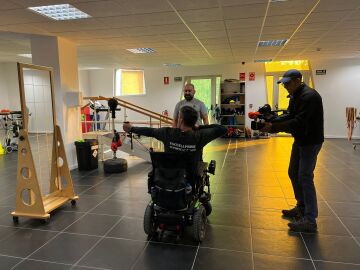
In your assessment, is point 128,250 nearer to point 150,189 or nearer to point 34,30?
point 150,189

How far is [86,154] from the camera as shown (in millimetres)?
5344

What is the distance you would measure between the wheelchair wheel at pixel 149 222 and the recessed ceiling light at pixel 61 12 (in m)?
2.72

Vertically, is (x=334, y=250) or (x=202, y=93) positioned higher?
(x=202, y=93)

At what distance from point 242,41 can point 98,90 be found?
759 centimetres

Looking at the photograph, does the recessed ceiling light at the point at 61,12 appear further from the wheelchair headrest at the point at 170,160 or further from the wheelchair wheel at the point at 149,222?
the wheelchair wheel at the point at 149,222

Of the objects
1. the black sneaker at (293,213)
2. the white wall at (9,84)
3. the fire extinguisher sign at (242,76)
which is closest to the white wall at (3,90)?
the white wall at (9,84)

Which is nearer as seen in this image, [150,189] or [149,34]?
[150,189]

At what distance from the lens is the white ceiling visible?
11.4 ft

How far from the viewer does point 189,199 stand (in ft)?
8.10

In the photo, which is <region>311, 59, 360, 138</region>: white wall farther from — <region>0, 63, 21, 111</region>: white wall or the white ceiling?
<region>0, 63, 21, 111</region>: white wall

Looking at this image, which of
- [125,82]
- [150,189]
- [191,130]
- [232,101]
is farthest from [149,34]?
[125,82]

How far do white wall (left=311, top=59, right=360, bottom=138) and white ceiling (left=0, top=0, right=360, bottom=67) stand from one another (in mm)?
2835

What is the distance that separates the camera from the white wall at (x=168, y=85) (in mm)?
10086

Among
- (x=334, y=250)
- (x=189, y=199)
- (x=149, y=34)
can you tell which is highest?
(x=149, y=34)
